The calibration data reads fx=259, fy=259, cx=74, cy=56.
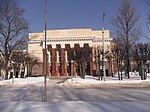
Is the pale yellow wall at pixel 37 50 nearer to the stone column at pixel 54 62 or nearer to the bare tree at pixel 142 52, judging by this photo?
the stone column at pixel 54 62

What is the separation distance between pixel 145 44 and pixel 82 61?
40.8ft

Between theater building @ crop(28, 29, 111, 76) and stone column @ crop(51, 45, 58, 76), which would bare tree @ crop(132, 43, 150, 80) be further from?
stone column @ crop(51, 45, 58, 76)

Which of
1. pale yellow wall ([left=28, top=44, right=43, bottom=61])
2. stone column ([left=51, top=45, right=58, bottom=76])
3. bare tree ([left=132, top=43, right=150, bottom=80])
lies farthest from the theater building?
bare tree ([left=132, top=43, right=150, bottom=80])

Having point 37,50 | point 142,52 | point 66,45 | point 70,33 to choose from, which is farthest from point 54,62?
point 142,52

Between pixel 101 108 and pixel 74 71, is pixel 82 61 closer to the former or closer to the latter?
pixel 74 71

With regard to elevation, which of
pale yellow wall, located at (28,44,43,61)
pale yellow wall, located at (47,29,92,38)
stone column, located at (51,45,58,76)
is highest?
pale yellow wall, located at (47,29,92,38)

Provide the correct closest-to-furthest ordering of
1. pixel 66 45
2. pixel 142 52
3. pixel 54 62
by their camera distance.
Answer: pixel 142 52 → pixel 54 62 → pixel 66 45

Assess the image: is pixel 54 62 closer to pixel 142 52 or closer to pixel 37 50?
pixel 37 50

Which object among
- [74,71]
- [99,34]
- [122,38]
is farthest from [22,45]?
[99,34]

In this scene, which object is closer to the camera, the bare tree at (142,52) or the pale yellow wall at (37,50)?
the bare tree at (142,52)

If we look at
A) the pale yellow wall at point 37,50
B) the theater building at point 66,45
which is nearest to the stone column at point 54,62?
the theater building at point 66,45

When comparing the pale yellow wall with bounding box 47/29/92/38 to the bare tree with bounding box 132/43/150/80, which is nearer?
the bare tree with bounding box 132/43/150/80

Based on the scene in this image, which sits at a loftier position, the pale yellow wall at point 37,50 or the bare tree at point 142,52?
the pale yellow wall at point 37,50

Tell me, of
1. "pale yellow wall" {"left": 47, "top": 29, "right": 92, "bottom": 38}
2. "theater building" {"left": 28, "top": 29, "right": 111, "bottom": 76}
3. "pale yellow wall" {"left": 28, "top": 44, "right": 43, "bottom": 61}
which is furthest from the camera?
"pale yellow wall" {"left": 28, "top": 44, "right": 43, "bottom": 61}
